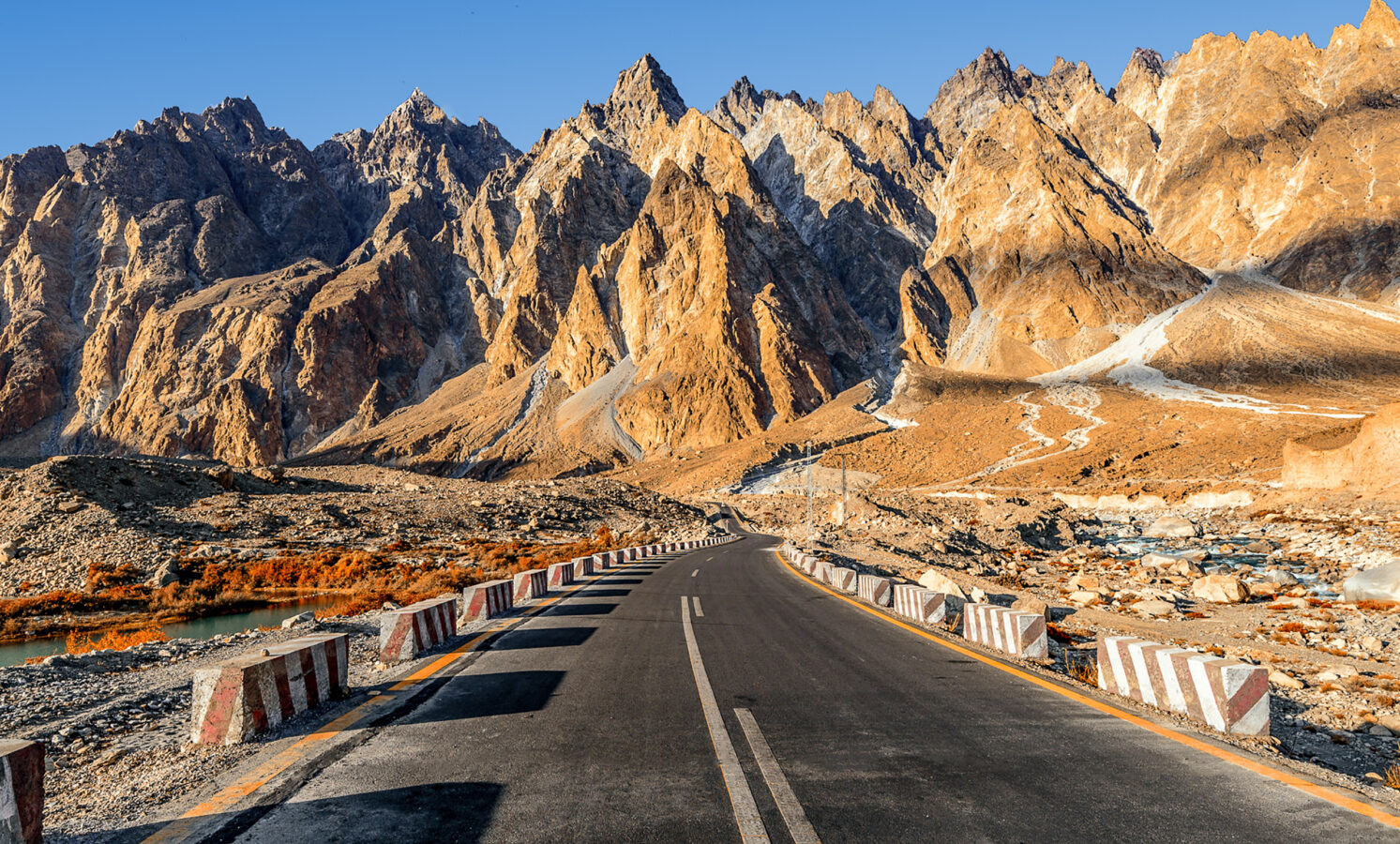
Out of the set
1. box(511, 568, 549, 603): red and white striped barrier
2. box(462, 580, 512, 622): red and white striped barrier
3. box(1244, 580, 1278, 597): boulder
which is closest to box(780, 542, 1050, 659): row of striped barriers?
box(511, 568, 549, 603): red and white striped barrier

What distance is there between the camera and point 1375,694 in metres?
8.91

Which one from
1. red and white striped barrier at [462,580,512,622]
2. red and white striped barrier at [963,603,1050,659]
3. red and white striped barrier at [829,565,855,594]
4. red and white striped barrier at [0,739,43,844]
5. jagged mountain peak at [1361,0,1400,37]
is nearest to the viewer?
red and white striped barrier at [0,739,43,844]

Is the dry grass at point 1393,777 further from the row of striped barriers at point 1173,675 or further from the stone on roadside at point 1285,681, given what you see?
the stone on roadside at point 1285,681

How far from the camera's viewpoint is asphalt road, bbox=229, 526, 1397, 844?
4.09 m

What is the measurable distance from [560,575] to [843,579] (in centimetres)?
795

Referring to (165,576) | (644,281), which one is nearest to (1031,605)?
(165,576)

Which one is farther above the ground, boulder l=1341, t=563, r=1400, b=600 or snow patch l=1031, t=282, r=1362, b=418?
snow patch l=1031, t=282, r=1362, b=418

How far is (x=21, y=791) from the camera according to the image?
3.63 meters

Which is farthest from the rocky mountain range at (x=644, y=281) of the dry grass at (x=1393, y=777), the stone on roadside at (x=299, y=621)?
the dry grass at (x=1393, y=777)

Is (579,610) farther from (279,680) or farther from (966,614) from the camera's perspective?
A: (279,680)

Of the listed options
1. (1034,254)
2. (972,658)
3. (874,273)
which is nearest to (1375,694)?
(972,658)

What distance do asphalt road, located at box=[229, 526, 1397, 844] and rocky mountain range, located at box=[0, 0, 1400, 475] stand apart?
11272 cm

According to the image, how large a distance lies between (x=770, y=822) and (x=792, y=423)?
116619mm

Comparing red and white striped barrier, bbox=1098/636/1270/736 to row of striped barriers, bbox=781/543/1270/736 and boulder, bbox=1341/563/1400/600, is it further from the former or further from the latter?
boulder, bbox=1341/563/1400/600
